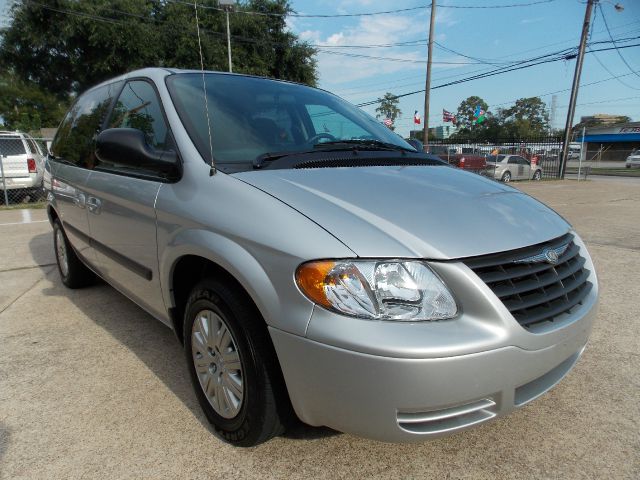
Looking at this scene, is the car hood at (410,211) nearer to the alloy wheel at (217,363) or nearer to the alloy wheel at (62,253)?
the alloy wheel at (217,363)

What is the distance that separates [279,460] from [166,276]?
3.23ft

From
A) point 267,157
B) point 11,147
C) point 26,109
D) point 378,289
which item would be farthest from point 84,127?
point 26,109

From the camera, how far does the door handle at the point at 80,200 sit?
10.3 ft

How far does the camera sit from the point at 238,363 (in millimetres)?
1822

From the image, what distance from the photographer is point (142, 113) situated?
2.62 meters

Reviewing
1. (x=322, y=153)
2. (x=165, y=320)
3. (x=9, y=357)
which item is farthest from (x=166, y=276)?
(x=9, y=357)

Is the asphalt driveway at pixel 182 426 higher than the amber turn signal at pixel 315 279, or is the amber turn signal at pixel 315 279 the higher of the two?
the amber turn signal at pixel 315 279

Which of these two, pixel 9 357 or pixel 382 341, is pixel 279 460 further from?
pixel 9 357

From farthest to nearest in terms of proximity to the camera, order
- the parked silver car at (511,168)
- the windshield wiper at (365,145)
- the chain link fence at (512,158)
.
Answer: the parked silver car at (511,168) → the chain link fence at (512,158) → the windshield wiper at (365,145)

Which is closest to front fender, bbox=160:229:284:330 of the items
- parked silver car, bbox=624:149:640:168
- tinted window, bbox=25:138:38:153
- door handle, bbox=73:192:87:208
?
door handle, bbox=73:192:87:208

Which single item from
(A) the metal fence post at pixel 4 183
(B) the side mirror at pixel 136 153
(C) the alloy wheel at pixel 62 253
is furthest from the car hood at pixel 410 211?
(A) the metal fence post at pixel 4 183

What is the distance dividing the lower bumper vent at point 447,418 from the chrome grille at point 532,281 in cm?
32

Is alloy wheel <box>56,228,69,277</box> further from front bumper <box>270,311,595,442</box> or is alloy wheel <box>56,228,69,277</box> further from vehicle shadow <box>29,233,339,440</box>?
front bumper <box>270,311,595,442</box>

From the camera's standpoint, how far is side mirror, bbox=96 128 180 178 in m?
2.14
